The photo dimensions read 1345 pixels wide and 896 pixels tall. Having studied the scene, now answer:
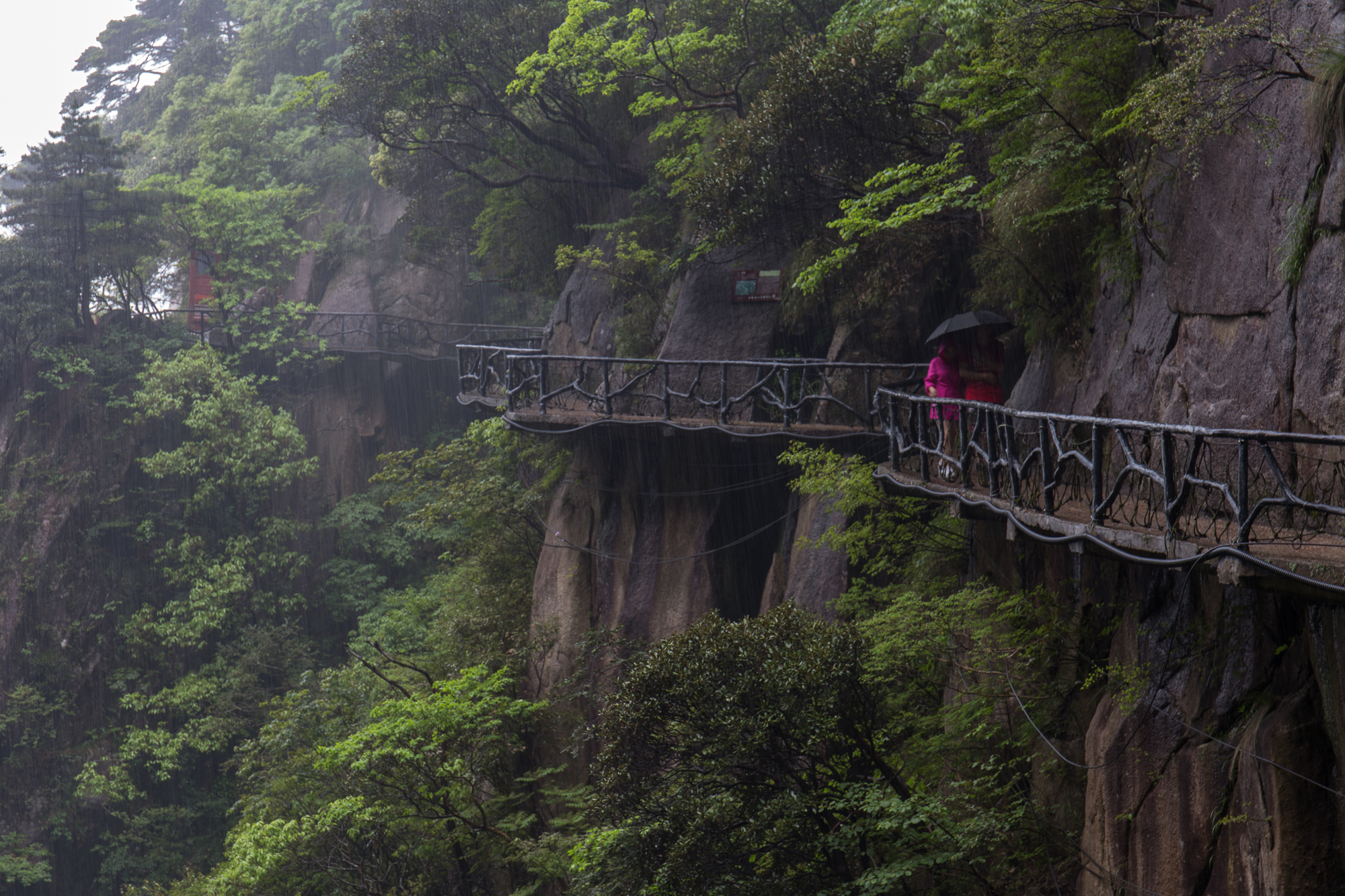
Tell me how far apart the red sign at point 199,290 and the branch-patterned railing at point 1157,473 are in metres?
25.5

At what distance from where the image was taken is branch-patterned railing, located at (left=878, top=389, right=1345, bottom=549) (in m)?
4.55

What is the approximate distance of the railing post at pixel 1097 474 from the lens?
18.3 feet

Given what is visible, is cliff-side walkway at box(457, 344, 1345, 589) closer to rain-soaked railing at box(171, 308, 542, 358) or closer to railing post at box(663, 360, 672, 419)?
railing post at box(663, 360, 672, 419)

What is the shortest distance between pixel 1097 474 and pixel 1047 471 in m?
0.51

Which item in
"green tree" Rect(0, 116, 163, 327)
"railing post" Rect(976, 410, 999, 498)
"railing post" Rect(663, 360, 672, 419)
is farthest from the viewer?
"green tree" Rect(0, 116, 163, 327)

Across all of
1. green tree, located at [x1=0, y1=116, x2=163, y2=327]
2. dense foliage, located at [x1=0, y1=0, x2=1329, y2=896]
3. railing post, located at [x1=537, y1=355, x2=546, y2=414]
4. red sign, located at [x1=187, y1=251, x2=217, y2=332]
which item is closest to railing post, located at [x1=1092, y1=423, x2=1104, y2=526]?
dense foliage, located at [x1=0, y1=0, x2=1329, y2=896]

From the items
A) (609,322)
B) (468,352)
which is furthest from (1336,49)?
(468,352)

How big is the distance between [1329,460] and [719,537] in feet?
33.4

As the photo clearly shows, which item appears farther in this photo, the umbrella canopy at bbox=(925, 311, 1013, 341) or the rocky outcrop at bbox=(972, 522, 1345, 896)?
the umbrella canopy at bbox=(925, 311, 1013, 341)

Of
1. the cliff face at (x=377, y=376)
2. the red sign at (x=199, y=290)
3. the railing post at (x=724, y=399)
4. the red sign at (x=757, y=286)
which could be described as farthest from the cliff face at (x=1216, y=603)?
the red sign at (x=199, y=290)

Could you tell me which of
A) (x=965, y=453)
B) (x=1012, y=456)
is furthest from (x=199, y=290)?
(x=1012, y=456)

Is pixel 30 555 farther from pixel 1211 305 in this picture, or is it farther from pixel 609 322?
pixel 1211 305

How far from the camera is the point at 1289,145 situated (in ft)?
18.9

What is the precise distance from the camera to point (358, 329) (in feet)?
94.2
